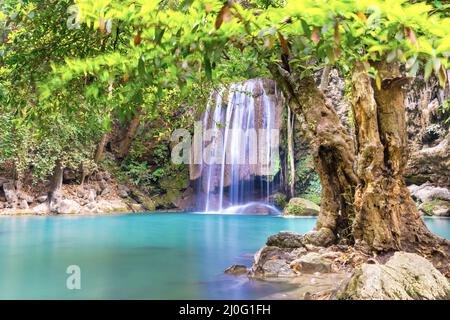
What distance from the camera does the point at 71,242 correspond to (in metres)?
9.19

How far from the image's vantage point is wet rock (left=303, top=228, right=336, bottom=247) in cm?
659

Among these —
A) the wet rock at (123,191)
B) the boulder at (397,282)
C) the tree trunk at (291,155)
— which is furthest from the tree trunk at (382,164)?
the wet rock at (123,191)

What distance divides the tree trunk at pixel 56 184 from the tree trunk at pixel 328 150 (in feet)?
45.1

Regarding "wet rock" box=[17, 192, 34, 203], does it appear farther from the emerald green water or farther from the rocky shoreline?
the rocky shoreline

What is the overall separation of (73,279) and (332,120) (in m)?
4.28

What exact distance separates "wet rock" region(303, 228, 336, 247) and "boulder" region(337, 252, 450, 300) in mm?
2317

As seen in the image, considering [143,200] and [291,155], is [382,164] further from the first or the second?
[143,200]

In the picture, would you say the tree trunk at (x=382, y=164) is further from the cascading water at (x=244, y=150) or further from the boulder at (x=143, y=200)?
the boulder at (x=143, y=200)

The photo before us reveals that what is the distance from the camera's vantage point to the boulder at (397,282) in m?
3.51

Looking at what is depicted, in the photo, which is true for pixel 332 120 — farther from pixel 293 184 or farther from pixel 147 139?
pixel 147 139

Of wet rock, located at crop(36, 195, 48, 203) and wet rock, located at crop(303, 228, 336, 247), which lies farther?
wet rock, located at crop(36, 195, 48, 203)

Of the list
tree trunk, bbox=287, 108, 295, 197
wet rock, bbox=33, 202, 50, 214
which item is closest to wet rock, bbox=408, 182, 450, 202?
tree trunk, bbox=287, 108, 295, 197

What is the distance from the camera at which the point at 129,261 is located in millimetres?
6969
